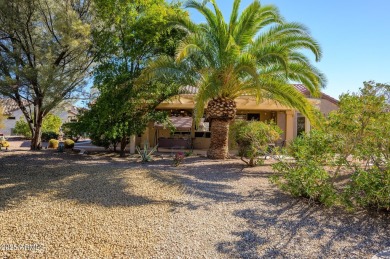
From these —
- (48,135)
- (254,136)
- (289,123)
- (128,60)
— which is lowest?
(48,135)

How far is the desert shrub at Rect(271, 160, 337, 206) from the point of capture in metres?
6.79

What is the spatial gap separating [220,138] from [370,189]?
7844mm

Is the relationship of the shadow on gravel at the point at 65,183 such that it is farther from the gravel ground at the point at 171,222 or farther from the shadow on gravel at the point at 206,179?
the shadow on gravel at the point at 206,179

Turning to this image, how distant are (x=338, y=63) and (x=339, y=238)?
1241 cm

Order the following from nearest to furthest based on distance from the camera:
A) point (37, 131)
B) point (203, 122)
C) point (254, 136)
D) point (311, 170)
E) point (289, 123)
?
point (311, 170)
point (254, 136)
point (37, 131)
point (289, 123)
point (203, 122)

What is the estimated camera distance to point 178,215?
6051mm

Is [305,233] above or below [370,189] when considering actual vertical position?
below

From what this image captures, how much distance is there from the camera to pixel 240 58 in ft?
37.4

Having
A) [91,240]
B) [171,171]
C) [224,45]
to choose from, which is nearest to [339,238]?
[91,240]

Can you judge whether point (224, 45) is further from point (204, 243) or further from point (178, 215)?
point (204, 243)

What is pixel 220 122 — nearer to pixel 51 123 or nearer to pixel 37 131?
pixel 37 131

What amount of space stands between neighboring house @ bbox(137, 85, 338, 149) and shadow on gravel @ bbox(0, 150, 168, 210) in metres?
7.35

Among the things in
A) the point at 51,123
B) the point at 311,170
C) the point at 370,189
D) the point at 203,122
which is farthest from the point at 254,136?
the point at 51,123

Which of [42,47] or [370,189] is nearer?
[370,189]
